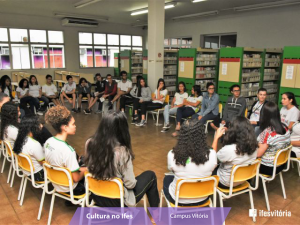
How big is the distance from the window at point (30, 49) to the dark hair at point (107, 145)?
36.2 feet

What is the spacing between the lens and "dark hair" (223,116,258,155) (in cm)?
232

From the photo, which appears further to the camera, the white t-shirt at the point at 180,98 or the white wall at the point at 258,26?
the white wall at the point at 258,26

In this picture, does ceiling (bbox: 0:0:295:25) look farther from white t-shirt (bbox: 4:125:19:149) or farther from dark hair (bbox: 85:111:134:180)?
dark hair (bbox: 85:111:134:180)

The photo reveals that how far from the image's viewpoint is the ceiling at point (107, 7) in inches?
338

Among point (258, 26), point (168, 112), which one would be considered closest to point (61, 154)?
point (168, 112)

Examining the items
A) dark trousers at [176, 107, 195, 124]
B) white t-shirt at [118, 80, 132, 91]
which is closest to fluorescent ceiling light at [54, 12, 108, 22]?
white t-shirt at [118, 80, 132, 91]

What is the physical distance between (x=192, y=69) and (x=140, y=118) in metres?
2.00

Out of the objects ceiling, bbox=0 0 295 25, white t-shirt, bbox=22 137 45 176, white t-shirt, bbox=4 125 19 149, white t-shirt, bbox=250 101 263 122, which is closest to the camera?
white t-shirt, bbox=22 137 45 176

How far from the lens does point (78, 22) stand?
11594mm

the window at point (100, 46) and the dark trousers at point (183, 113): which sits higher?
the window at point (100, 46)

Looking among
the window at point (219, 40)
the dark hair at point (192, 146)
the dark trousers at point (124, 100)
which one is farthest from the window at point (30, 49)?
the dark hair at point (192, 146)

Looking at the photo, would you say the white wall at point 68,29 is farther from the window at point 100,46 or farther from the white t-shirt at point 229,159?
the white t-shirt at point 229,159

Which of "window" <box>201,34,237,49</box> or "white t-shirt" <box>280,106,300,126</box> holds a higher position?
"window" <box>201,34,237,49</box>

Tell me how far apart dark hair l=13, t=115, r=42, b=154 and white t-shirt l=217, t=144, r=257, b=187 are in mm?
1988
